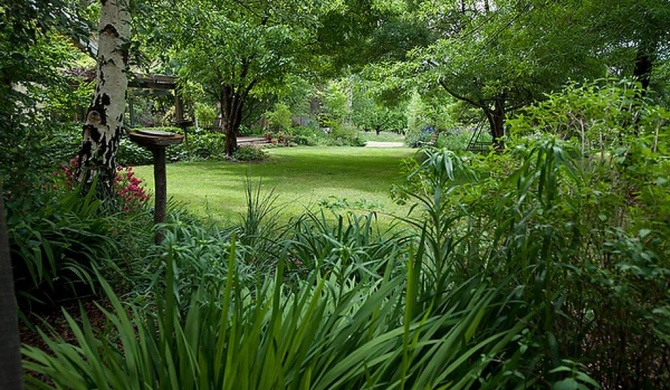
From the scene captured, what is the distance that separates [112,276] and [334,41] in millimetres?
7977

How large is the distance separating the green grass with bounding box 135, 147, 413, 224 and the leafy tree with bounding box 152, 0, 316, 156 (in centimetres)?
134

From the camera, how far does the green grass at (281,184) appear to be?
17.8 feet

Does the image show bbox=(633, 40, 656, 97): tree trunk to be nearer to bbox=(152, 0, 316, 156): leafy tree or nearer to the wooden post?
bbox=(152, 0, 316, 156): leafy tree

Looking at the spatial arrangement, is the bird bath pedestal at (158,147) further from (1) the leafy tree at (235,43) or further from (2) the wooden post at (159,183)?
(1) the leafy tree at (235,43)

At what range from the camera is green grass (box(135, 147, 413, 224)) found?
5.43 metres

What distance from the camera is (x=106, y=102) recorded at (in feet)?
9.80

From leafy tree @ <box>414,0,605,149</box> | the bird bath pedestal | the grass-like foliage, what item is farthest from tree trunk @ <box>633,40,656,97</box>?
the bird bath pedestal

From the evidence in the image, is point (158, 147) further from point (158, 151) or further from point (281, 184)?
point (281, 184)

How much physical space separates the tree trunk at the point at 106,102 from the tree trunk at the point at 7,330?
2624mm

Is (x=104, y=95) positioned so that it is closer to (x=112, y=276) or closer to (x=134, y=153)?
(x=112, y=276)

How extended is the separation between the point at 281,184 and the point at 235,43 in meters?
3.37

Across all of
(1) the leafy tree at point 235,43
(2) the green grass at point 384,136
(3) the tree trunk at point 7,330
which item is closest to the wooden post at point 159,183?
(1) the leafy tree at point 235,43

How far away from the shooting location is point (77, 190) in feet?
8.18

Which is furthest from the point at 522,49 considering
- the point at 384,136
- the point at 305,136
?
the point at 384,136
